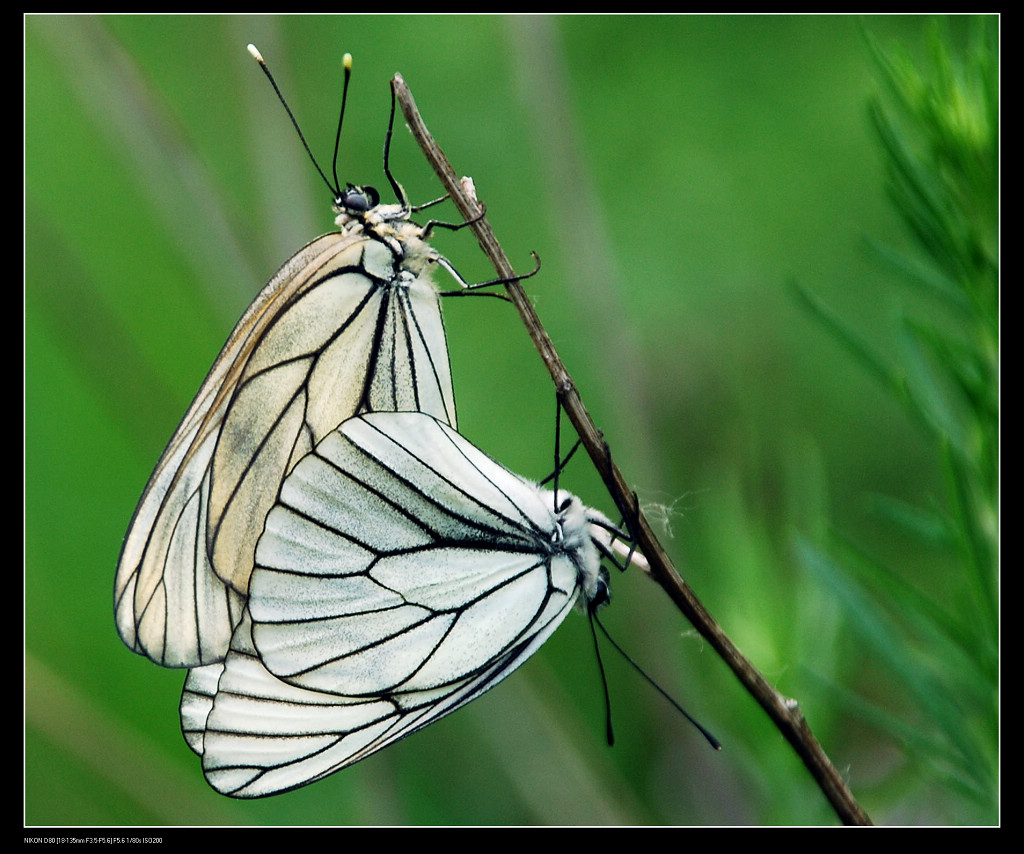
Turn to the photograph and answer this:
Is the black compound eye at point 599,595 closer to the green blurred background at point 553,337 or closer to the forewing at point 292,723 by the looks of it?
the forewing at point 292,723

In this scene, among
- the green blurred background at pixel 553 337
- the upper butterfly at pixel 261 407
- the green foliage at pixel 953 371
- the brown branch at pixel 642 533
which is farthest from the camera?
the green blurred background at pixel 553 337

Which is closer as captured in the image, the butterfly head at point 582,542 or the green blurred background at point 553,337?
the butterfly head at point 582,542

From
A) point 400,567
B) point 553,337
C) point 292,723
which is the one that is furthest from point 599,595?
point 553,337

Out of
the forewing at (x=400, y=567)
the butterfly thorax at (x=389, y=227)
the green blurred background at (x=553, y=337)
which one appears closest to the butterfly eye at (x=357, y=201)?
the butterfly thorax at (x=389, y=227)

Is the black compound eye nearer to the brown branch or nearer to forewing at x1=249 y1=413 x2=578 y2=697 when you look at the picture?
forewing at x1=249 y1=413 x2=578 y2=697

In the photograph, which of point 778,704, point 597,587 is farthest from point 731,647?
point 597,587

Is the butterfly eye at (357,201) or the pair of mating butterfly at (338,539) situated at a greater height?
the butterfly eye at (357,201)

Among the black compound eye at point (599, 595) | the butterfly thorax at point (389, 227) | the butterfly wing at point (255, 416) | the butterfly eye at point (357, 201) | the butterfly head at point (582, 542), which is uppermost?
the butterfly eye at point (357, 201)
